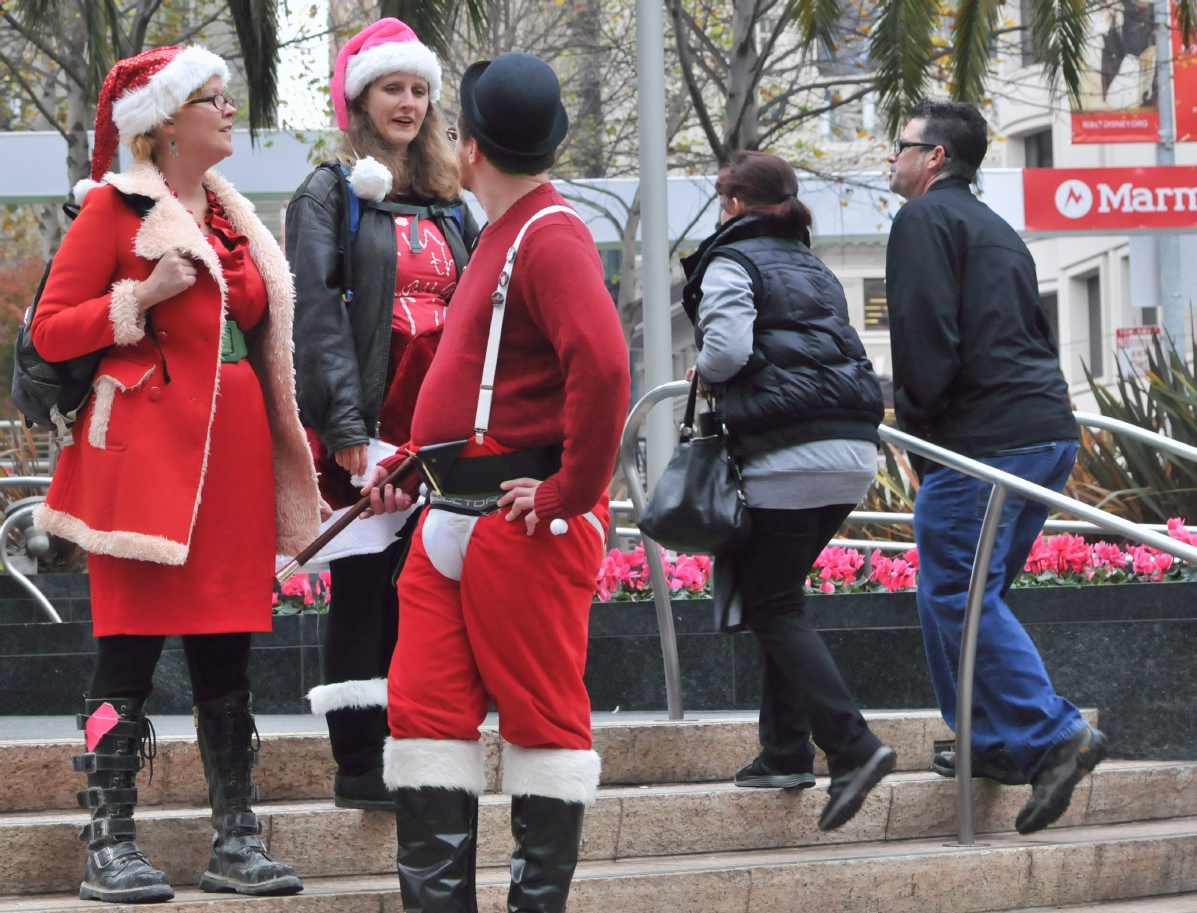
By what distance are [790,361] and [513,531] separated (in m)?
1.39

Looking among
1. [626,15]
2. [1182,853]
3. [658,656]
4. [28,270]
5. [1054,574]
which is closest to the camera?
Answer: [1182,853]

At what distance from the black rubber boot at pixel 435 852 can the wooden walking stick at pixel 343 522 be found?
2.37 feet

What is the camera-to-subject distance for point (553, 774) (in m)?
3.37

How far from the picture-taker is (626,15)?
18219mm

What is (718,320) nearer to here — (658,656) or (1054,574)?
(658,656)

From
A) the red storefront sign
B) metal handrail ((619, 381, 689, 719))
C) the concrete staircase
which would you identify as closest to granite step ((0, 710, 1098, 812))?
the concrete staircase

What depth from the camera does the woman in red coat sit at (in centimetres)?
371

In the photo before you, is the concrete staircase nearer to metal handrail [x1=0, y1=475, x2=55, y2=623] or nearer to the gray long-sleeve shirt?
the gray long-sleeve shirt

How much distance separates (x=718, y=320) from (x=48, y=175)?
13664 millimetres

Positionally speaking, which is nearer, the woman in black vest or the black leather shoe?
the black leather shoe

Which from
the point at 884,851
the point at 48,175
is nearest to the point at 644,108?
the point at 884,851

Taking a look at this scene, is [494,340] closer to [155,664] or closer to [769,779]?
[155,664]

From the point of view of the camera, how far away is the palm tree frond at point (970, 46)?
9352mm

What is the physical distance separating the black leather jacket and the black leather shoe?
33.7 inches
